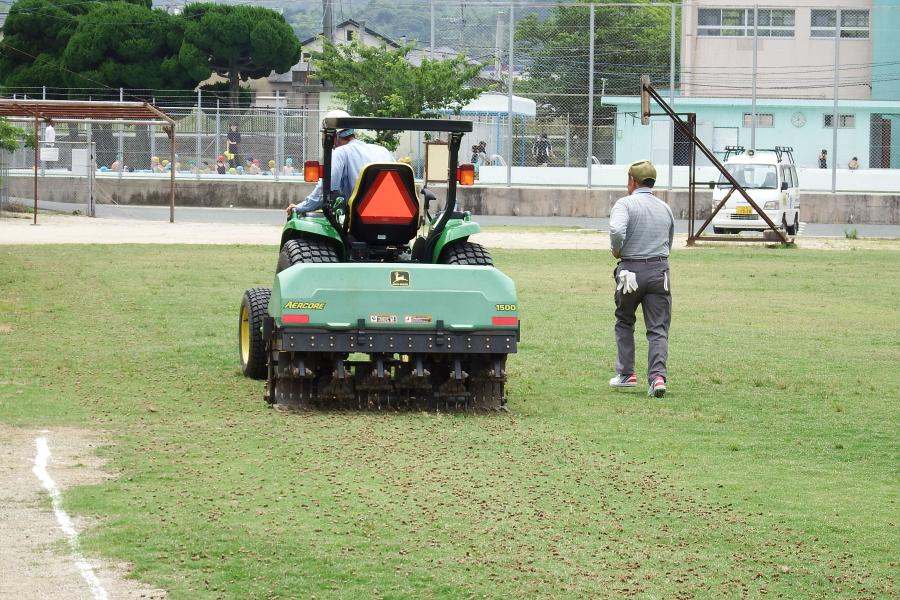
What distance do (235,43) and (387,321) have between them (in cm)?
7171

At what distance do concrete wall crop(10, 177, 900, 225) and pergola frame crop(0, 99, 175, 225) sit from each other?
5447 millimetres

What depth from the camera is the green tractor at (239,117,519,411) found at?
10.1m

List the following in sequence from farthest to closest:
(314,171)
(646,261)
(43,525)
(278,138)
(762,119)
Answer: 1. (762,119)
2. (278,138)
3. (646,261)
4. (314,171)
5. (43,525)

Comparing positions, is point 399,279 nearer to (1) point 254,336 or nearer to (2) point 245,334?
(1) point 254,336

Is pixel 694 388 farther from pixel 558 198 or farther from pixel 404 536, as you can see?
pixel 558 198

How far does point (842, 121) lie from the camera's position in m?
44.8

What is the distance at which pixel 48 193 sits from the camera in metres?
45.1

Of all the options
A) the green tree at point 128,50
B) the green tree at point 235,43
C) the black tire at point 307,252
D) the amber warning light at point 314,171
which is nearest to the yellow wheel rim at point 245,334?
the black tire at point 307,252

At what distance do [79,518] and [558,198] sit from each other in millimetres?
33767


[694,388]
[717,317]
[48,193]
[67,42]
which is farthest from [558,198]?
[67,42]

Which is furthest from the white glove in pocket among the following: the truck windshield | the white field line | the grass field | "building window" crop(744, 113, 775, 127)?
"building window" crop(744, 113, 775, 127)

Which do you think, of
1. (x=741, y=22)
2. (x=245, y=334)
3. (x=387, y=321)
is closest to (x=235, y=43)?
(x=741, y=22)

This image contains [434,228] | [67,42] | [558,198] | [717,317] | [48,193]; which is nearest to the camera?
[434,228]

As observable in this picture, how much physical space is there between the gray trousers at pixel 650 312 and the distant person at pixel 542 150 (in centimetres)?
3006
